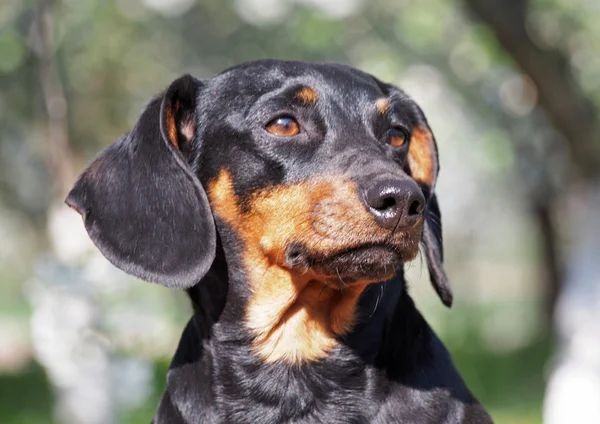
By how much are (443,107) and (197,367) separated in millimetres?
14866

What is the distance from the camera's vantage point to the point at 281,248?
3.75 m

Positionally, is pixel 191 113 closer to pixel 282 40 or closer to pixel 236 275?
pixel 236 275

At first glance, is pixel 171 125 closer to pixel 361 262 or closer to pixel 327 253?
pixel 327 253

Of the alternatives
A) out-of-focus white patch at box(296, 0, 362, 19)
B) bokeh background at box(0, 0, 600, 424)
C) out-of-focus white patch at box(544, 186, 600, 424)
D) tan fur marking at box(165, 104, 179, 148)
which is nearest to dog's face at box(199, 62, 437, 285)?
tan fur marking at box(165, 104, 179, 148)

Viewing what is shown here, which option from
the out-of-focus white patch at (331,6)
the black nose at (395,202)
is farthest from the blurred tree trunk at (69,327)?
the out-of-focus white patch at (331,6)

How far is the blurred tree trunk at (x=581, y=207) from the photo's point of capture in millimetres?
8453

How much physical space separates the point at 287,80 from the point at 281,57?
38.0 feet

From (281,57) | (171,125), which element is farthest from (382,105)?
(281,57)

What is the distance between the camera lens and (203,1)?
16.1 m

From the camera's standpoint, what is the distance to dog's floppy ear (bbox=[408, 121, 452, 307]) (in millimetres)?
4250

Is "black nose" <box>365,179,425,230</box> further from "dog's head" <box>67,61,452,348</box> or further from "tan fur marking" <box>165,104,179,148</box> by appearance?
"tan fur marking" <box>165,104,179,148</box>

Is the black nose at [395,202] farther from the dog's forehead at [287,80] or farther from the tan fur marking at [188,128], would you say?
the tan fur marking at [188,128]

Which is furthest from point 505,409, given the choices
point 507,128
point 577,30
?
point 507,128

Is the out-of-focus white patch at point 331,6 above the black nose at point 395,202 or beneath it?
above
